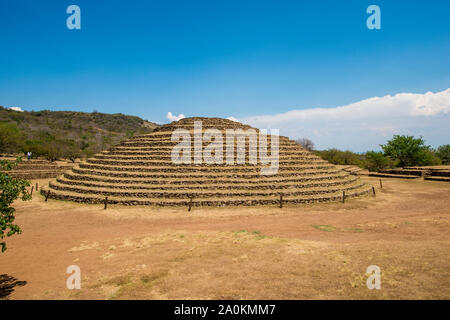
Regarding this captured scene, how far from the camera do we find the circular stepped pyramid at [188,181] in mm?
16297

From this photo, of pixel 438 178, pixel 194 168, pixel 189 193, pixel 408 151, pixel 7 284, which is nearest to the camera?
pixel 7 284

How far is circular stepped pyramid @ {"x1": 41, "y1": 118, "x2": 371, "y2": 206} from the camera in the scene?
16297 mm

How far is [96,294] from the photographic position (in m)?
5.62

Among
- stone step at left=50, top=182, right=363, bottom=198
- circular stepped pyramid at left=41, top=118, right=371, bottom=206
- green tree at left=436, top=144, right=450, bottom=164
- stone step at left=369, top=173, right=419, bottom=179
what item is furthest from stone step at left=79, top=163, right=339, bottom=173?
green tree at left=436, top=144, right=450, bottom=164

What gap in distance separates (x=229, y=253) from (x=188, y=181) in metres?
10.5

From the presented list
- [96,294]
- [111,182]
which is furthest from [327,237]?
[111,182]

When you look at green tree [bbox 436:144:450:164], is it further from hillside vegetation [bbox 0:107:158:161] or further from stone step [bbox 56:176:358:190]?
hillside vegetation [bbox 0:107:158:161]

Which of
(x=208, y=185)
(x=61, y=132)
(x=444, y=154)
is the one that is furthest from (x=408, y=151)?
(x=61, y=132)

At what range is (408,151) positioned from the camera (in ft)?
131

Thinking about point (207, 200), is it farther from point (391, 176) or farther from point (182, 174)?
point (391, 176)

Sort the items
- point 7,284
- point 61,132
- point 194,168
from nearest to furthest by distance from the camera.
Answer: point 7,284
point 194,168
point 61,132

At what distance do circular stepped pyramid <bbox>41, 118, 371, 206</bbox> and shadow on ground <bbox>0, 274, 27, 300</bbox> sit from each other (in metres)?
8.99

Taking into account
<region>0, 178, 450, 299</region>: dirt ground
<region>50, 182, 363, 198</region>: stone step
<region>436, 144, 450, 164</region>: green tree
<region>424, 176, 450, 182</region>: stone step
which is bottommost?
<region>0, 178, 450, 299</region>: dirt ground
